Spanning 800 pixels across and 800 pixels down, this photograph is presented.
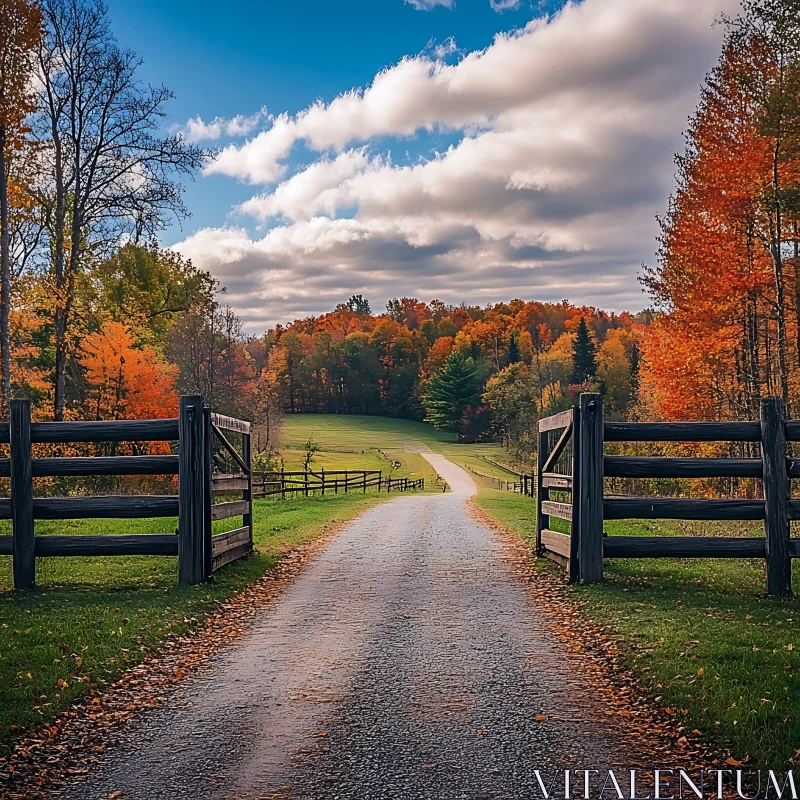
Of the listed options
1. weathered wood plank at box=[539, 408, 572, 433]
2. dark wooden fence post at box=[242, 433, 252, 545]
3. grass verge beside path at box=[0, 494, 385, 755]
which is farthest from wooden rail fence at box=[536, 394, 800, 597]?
dark wooden fence post at box=[242, 433, 252, 545]

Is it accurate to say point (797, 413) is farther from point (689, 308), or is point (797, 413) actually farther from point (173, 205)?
point (173, 205)

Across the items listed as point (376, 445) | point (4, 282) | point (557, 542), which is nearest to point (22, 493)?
point (557, 542)

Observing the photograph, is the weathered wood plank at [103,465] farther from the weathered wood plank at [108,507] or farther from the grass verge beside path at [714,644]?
the grass verge beside path at [714,644]

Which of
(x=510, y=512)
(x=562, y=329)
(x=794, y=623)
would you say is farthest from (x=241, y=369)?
(x=562, y=329)

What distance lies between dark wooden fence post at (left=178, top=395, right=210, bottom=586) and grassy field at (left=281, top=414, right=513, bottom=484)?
Result: 44.9 metres

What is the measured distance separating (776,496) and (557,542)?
3.24 m

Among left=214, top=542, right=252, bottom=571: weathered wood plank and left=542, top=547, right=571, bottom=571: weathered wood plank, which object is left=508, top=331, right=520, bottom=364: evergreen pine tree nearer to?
left=542, top=547, right=571, bottom=571: weathered wood plank

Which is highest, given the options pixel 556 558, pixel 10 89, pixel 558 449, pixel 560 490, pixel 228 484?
pixel 10 89

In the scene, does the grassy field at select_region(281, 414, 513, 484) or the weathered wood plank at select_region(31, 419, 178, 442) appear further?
the grassy field at select_region(281, 414, 513, 484)

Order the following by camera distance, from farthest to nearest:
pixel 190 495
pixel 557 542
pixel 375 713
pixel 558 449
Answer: pixel 558 449 < pixel 557 542 < pixel 190 495 < pixel 375 713

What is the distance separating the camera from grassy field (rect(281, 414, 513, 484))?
66312mm


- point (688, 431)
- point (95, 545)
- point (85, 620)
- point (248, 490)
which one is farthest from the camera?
point (248, 490)

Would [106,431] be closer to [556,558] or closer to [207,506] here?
[207,506]

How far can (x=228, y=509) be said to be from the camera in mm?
11680
